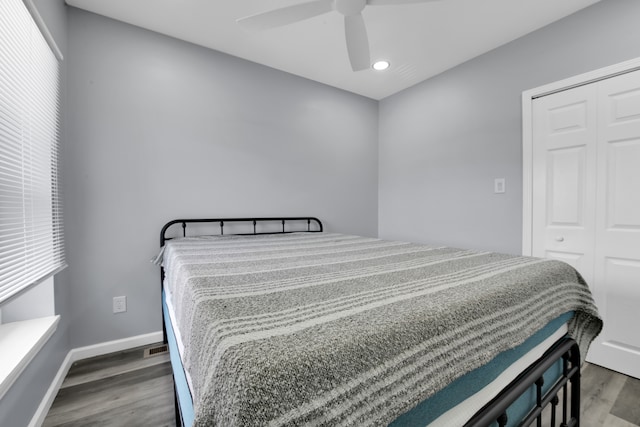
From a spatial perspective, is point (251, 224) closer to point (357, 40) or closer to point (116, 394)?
point (116, 394)

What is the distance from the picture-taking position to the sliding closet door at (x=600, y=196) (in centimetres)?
173

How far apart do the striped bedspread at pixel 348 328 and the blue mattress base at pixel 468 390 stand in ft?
0.22

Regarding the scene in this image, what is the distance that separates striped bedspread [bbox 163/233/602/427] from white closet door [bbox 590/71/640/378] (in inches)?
37.2

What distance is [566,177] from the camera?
199 cm

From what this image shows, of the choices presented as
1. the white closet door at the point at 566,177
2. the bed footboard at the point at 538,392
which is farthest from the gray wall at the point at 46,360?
the white closet door at the point at 566,177

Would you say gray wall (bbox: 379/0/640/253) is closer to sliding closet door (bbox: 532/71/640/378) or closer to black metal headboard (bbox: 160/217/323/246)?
sliding closet door (bbox: 532/71/640/378)

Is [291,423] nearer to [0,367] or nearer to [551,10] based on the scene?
[0,367]

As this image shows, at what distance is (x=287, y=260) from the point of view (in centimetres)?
130

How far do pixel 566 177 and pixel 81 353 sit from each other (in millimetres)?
3584

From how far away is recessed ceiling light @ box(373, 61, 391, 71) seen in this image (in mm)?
2574

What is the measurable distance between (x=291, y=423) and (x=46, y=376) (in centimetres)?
180

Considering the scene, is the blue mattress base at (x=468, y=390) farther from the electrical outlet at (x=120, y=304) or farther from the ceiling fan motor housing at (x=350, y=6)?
the ceiling fan motor housing at (x=350, y=6)

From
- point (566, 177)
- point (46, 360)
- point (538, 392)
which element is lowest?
point (46, 360)

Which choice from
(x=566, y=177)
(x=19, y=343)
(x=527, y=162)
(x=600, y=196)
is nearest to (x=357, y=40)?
(x=527, y=162)
